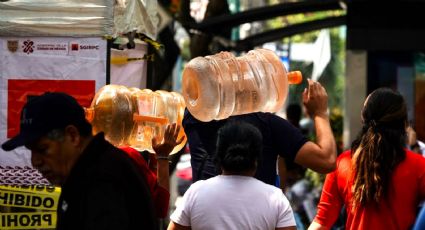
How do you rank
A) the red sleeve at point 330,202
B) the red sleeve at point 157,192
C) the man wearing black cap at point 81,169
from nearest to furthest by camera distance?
the man wearing black cap at point 81,169
the red sleeve at point 157,192
the red sleeve at point 330,202

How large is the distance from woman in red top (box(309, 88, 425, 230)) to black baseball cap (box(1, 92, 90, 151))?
2.09 m

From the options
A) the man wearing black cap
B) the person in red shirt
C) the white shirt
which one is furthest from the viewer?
the person in red shirt

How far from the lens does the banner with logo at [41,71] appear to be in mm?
6594

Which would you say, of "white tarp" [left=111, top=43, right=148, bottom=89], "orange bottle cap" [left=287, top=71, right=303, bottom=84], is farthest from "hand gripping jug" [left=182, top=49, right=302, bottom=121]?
"white tarp" [left=111, top=43, right=148, bottom=89]

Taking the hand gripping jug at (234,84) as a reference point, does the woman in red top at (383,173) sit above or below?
below

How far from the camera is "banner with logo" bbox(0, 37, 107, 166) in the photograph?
6.59 m

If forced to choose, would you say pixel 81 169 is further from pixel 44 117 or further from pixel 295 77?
pixel 295 77

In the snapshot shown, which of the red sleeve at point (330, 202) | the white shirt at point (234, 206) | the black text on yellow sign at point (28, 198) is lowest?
the black text on yellow sign at point (28, 198)

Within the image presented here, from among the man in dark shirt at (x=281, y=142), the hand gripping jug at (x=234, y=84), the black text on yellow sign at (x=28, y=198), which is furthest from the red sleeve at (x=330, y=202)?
the black text on yellow sign at (x=28, y=198)

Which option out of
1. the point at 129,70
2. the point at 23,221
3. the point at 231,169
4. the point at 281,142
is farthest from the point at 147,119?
the point at 129,70

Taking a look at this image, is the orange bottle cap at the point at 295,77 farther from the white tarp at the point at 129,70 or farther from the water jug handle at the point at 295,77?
the white tarp at the point at 129,70

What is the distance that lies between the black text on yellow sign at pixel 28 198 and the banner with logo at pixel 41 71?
30 centimetres

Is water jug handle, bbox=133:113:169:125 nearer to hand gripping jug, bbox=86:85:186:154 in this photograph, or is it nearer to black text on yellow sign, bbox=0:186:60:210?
hand gripping jug, bbox=86:85:186:154

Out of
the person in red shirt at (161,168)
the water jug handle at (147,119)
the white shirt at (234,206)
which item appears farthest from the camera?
the water jug handle at (147,119)
